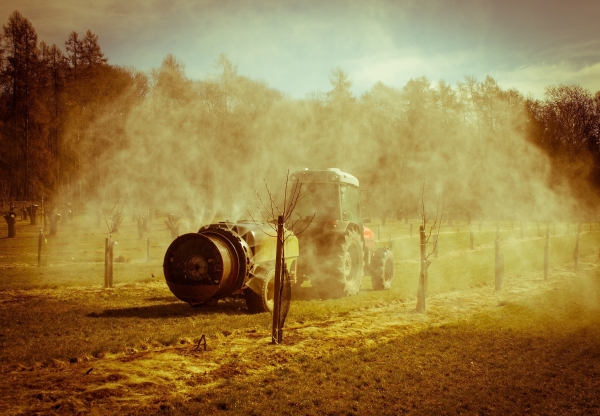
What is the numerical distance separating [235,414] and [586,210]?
1680 inches

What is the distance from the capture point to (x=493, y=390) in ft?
19.1

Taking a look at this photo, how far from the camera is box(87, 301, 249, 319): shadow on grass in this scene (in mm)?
9859

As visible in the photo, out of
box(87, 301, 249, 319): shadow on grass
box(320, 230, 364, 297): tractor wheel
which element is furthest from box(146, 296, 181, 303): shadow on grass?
box(320, 230, 364, 297): tractor wheel

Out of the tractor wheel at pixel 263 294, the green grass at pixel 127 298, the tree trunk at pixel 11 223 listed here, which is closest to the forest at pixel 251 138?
the tree trunk at pixel 11 223

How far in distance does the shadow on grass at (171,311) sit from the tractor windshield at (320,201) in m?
3.28

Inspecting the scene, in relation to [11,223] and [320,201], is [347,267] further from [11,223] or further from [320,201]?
[11,223]

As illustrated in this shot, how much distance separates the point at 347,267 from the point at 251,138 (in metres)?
19.7

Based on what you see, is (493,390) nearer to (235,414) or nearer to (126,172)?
(235,414)

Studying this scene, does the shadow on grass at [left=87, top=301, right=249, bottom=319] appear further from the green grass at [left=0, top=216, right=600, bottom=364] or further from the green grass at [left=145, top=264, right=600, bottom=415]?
the green grass at [left=145, top=264, right=600, bottom=415]

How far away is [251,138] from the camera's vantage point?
30.6 meters

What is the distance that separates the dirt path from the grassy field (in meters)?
0.02

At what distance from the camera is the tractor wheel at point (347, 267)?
38.8 ft

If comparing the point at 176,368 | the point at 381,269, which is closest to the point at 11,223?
the point at 381,269

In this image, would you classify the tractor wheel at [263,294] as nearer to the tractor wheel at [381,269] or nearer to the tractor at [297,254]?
the tractor at [297,254]
